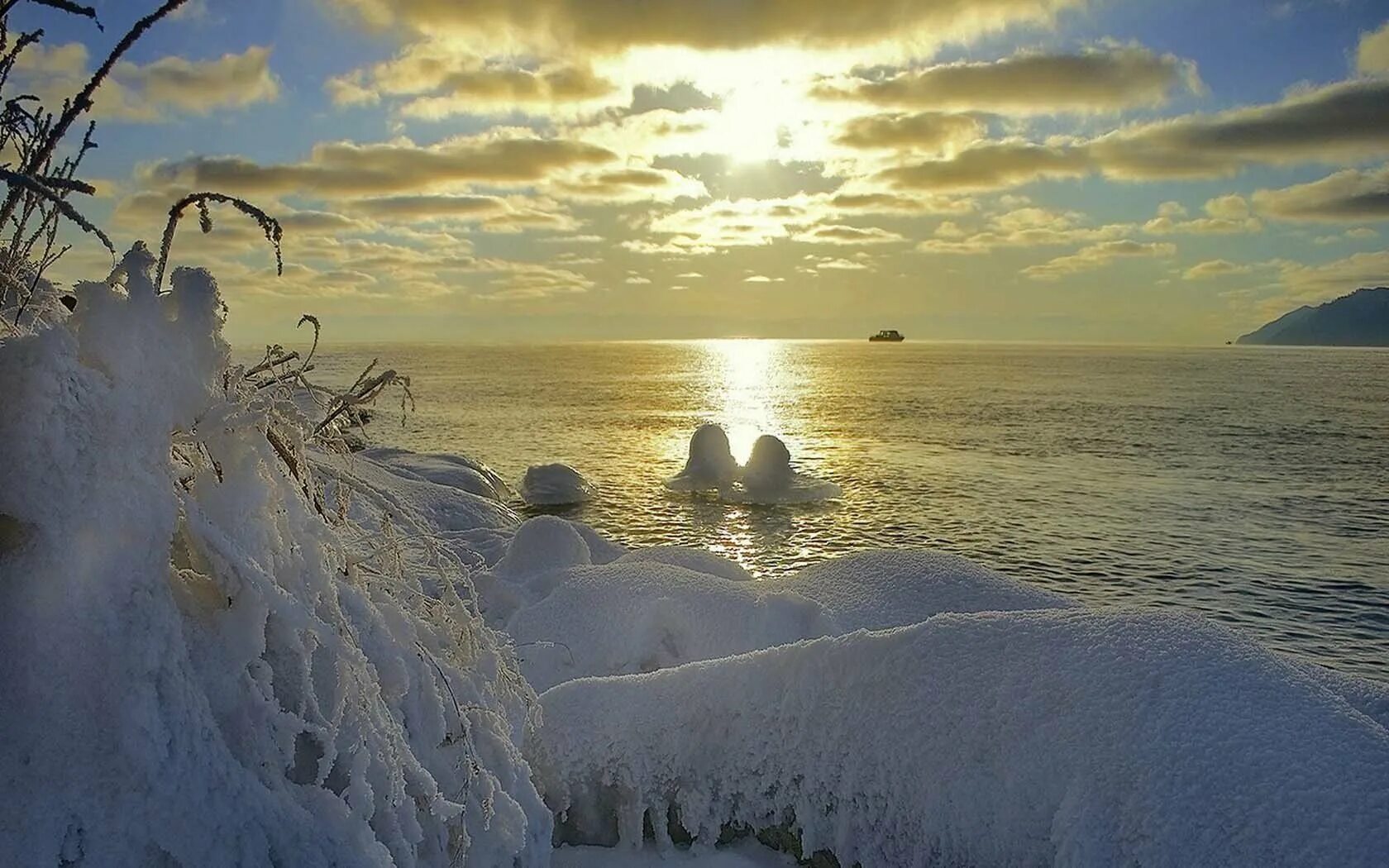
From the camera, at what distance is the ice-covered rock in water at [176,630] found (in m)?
2.30

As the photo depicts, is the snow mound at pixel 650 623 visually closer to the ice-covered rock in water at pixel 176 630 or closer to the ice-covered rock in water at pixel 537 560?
the ice-covered rock in water at pixel 537 560

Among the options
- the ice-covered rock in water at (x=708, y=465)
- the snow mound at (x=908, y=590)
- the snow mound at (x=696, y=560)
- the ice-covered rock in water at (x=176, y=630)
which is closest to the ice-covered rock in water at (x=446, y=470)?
the ice-covered rock in water at (x=708, y=465)

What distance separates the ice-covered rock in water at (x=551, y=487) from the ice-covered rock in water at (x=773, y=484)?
196 inches

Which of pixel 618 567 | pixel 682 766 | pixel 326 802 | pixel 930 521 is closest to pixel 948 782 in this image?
pixel 682 766

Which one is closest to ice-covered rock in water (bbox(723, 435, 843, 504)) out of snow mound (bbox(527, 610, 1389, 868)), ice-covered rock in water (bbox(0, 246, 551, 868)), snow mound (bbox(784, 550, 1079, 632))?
snow mound (bbox(784, 550, 1079, 632))

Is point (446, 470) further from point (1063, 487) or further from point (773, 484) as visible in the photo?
point (1063, 487)

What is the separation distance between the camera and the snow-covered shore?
7.72 ft

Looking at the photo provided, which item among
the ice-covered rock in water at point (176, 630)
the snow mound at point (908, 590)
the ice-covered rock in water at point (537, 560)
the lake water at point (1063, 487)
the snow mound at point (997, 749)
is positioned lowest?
the lake water at point (1063, 487)

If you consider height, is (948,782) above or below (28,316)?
below

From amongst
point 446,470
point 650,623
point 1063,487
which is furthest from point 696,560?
point 1063,487

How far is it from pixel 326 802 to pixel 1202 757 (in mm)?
3434

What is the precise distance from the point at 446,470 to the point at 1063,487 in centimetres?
2069

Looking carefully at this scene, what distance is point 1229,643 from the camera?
4.13 metres

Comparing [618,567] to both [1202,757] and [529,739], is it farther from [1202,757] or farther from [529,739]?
[1202,757]
